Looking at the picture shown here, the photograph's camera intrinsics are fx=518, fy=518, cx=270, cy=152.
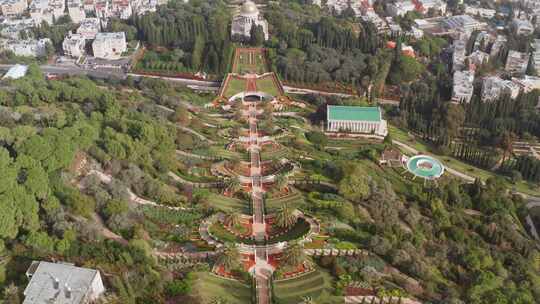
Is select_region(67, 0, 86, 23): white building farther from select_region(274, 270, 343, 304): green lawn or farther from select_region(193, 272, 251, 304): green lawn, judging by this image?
select_region(274, 270, 343, 304): green lawn

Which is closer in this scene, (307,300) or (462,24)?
(307,300)

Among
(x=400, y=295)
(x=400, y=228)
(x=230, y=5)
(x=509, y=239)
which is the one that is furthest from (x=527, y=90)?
(x=230, y=5)

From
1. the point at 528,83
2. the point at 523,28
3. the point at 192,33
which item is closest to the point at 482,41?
the point at 523,28

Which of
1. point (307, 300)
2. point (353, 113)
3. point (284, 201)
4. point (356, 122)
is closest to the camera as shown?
point (307, 300)

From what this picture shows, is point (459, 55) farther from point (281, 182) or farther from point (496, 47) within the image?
point (281, 182)

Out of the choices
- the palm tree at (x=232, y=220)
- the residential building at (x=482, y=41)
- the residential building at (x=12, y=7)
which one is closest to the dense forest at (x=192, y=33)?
the residential building at (x=12, y=7)

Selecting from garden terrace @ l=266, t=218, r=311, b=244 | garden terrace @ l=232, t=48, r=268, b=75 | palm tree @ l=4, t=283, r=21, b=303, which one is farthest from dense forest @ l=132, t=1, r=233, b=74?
palm tree @ l=4, t=283, r=21, b=303

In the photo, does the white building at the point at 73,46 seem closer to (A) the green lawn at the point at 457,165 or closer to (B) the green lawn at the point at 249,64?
(B) the green lawn at the point at 249,64
